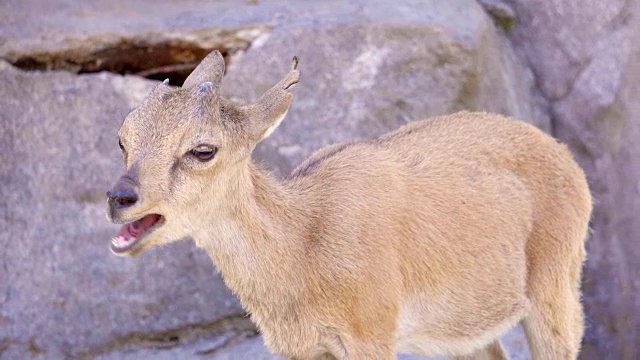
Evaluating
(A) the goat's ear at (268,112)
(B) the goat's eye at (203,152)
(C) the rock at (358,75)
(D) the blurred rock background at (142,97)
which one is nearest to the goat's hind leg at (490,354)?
(D) the blurred rock background at (142,97)

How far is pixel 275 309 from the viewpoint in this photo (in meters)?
5.18

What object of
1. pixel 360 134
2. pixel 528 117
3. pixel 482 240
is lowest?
pixel 528 117

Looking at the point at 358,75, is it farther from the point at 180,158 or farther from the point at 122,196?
the point at 122,196

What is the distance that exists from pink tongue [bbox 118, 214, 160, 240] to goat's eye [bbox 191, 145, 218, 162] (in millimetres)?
333

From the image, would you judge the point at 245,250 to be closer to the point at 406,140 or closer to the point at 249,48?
the point at 406,140

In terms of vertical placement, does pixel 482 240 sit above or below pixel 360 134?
above

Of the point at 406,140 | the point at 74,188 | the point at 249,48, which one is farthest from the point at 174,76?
the point at 406,140

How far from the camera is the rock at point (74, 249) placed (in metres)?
7.47

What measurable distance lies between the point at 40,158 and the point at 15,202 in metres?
0.37

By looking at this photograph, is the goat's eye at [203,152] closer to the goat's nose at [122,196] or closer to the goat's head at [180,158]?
the goat's head at [180,158]

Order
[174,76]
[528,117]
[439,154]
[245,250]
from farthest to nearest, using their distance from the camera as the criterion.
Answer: [528,117] → [174,76] → [439,154] → [245,250]

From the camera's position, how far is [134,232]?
15.5 feet

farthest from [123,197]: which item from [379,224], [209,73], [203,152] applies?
[379,224]

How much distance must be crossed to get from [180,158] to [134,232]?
1.32 feet
